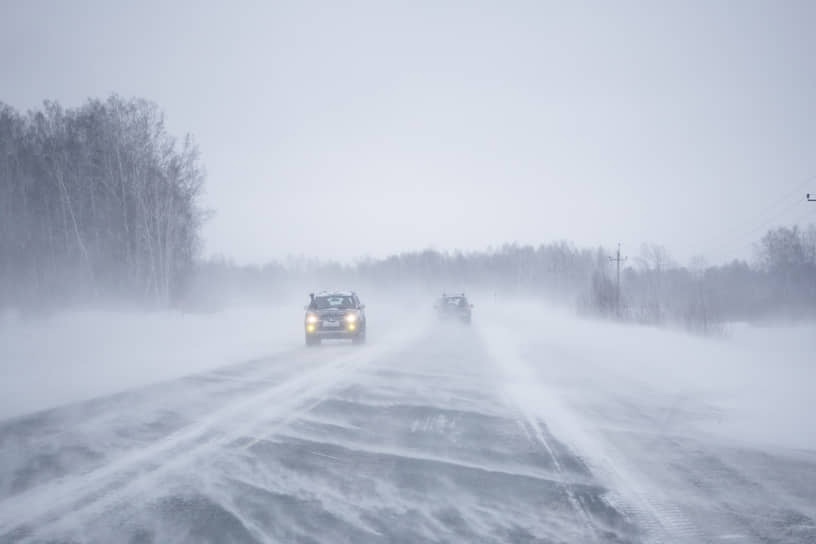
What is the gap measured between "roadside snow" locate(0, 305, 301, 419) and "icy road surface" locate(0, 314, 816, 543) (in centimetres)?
181

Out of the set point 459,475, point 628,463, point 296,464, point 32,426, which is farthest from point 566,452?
point 32,426

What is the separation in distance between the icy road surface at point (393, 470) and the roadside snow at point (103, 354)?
1811 millimetres

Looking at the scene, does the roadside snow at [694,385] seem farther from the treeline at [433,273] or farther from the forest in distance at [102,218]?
the treeline at [433,273]

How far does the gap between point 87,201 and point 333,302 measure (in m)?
24.0

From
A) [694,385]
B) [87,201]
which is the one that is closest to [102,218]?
[87,201]

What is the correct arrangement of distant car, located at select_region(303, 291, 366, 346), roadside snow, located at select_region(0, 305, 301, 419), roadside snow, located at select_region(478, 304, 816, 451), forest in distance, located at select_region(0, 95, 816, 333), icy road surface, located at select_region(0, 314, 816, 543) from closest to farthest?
icy road surface, located at select_region(0, 314, 816, 543) → roadside snow, located at select_region(478, 304, 816, 451) → roadside snow, located at select_region(0, 305, 301, 419) → distant car, located at select_region(303, 291, 366, 346) → forest in distance, located at select_region(0, 95, 816, 333)

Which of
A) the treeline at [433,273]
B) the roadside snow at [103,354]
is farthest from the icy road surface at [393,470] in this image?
the treeline at [433,273]

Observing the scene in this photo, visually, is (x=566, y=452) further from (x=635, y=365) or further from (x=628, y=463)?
(x=635, y=365)

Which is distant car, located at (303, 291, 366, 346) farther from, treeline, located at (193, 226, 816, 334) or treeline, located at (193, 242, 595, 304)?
treeline, located at (193, 242, 595, 304)

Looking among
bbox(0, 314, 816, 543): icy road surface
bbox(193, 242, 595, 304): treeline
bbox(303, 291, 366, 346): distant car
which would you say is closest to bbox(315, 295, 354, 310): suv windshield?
bbox(303, 291, 366, 346): distant car

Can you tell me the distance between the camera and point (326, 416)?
8633mm

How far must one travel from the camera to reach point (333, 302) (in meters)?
21.3

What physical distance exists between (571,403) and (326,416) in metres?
4.22

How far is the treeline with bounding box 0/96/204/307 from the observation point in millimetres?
35625
